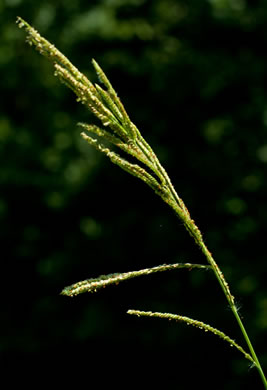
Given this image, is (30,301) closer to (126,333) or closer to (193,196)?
(126,333)

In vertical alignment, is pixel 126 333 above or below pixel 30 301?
below

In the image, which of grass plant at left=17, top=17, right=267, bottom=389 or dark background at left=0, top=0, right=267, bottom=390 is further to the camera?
dark background at left=0, top=0, right=267, bottom=390

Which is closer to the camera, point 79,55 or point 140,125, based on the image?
point 140,125

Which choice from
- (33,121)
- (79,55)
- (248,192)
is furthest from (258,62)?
(33,121)

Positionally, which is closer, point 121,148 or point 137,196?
point 121,148

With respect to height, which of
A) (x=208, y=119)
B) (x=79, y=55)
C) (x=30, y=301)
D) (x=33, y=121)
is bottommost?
(x=30, y=301)

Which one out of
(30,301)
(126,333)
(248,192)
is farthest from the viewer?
(30,301)

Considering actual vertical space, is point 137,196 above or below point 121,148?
above

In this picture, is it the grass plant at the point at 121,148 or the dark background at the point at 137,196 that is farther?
the dark background at the point at 137,196
